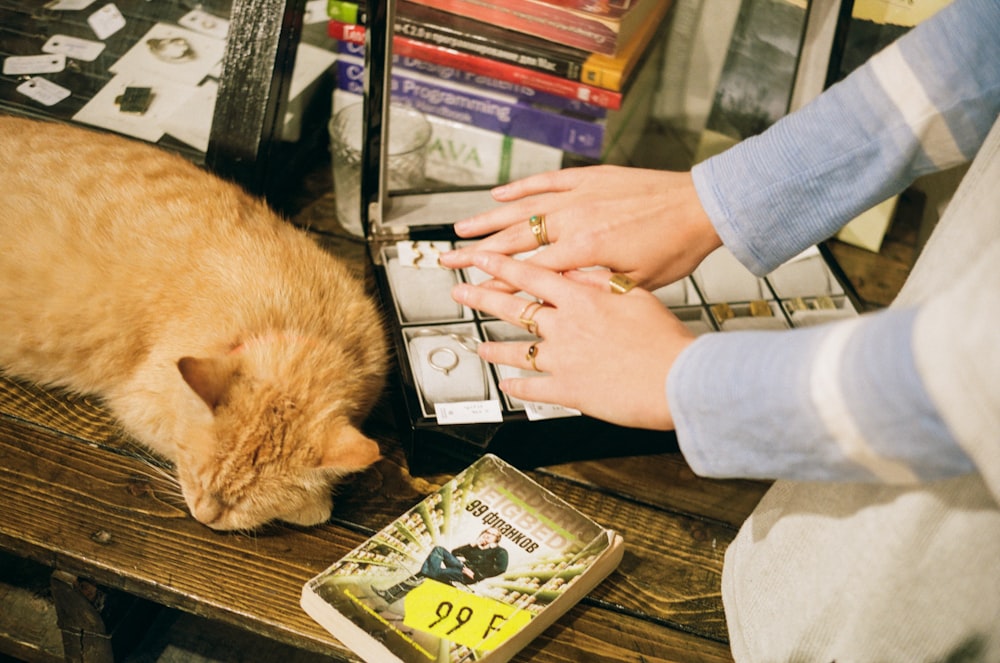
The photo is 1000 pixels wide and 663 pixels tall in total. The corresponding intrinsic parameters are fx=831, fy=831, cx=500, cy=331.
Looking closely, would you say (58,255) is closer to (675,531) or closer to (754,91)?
(675,531)

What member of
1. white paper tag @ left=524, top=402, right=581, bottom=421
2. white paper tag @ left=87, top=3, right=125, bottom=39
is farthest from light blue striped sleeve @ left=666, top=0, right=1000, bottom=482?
white paper tag @ left=87, top=3, right=125, bottom=39

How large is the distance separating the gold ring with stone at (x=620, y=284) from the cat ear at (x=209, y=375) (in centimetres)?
40

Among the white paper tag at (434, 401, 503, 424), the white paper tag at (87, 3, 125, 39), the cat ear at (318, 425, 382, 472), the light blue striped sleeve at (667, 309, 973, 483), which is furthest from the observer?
the white paper tag at (87, 3, 125, 39)

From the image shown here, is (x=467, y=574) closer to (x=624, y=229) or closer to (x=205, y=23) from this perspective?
(x=624, y=229)

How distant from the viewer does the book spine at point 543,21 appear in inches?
43.3

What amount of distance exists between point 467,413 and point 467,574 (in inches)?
7.1

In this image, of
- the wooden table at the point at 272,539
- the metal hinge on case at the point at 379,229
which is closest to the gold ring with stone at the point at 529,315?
the wooden table at the point at 272,539

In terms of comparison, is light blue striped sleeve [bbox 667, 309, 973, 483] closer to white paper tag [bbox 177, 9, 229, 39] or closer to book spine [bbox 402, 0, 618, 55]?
book spine [bbox 402, 0, 618, 55]

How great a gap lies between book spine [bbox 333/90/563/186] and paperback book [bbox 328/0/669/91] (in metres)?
0.15

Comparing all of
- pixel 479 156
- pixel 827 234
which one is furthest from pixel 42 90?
pixel 827 234

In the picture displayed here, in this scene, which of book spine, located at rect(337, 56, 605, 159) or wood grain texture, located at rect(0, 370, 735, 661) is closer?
wood grain texture, located at rect(0, 370, 735, 661)

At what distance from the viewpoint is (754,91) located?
1.23m

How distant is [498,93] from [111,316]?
0.64 metres

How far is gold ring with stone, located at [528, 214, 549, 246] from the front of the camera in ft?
3.02
